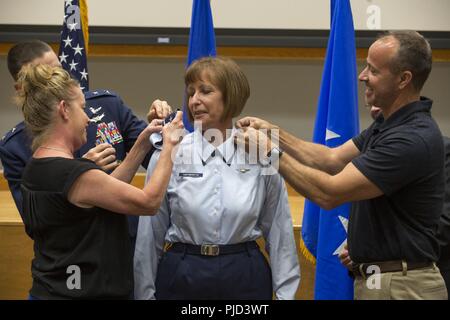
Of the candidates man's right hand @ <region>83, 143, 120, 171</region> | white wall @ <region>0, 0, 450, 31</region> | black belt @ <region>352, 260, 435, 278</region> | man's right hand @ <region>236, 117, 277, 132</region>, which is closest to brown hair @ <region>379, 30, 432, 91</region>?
man's right hand @ <region>236, 117, 277, 132</region>

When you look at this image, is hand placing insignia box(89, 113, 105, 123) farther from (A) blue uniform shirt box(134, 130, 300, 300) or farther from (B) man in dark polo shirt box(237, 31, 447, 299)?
(B) man in dark polo shirt box(237, 31, 447, 299)

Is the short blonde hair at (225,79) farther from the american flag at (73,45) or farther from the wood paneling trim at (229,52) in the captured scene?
the wood paneling trim at (229,52)

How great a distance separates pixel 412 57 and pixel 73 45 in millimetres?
2096

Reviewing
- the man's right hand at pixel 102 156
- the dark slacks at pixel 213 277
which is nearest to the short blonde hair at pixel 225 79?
the man's right hand at pixel 102 156

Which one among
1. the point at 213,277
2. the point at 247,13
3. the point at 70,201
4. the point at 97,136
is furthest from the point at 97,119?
the point at 247,13

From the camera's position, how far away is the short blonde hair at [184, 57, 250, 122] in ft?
7.64

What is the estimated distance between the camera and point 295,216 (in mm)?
4102

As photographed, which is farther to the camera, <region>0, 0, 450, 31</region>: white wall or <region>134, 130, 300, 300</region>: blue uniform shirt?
<region>0, 0, 450, 31</region>: white wall

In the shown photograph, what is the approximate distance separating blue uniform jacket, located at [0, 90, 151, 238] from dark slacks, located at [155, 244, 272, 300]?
0.44 m

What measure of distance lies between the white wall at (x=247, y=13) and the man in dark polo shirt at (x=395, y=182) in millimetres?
2284

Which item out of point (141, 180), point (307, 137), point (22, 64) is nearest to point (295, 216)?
point (307, 137)

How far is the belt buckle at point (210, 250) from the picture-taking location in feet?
7.53

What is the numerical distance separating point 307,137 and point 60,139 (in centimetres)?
290
